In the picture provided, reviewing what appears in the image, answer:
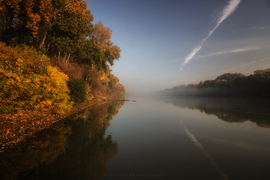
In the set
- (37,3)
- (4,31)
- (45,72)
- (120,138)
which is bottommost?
(120,138)

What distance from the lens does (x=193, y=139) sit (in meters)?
6.80

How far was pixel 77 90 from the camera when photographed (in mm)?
13625

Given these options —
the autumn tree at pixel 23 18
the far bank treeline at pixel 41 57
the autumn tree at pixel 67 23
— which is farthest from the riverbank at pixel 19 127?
the autumn tree at pixel 67 23

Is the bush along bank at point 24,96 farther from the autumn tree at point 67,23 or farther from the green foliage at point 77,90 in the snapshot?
the autumn tree at point 67,23

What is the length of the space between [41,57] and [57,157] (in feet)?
34.5

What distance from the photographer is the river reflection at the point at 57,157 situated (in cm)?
362

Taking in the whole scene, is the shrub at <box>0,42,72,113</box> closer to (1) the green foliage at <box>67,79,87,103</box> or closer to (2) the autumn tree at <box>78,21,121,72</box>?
(1) the green foliage at <box>67,79,87,103</box>

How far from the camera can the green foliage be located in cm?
1300

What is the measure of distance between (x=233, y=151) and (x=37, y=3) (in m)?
19.9

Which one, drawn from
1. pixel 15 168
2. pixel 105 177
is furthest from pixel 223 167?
pixel 15 168

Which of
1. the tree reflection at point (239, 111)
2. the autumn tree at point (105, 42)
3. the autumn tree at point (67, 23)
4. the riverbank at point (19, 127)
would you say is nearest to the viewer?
the riverbank at point (19, 127)

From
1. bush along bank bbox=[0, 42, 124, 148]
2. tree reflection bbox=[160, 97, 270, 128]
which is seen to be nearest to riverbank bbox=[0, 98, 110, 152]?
bush along bank bbox=[0, 42, 124, 148]

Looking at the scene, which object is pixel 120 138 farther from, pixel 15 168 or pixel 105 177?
pixel 15 168

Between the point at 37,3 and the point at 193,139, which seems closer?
the point at 193,139
